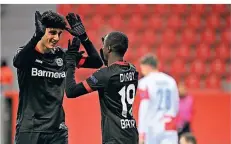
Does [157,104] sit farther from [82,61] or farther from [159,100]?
[82,61]

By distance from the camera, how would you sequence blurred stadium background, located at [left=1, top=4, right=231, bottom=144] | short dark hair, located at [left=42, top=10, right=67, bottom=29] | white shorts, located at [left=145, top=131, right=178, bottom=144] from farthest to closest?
1. blurred stadium background, located at [left=1, top=4, right=231, bottom=144]
2. white shorts, located at [left=145, top=131, right=178, bottom=144]
3. short dark hair, located at [left=42, top=10, right=67, bottom=29]

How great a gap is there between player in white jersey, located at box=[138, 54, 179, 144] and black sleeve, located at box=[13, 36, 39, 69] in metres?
3.13

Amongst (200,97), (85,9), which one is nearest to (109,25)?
(85,9)

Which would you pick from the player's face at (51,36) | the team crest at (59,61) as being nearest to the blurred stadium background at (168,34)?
the team crest at (59,61)

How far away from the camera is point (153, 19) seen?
14188 mm

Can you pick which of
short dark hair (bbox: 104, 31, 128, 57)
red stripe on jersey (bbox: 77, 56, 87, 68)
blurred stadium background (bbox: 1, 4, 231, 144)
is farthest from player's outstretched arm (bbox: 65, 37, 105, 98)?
blurred stadium background (bbox: 1, 4, 231, 144)

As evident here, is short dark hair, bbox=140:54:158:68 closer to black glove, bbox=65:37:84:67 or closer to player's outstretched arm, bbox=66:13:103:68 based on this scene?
player's outstretched arm, bbox=66:13:103:68

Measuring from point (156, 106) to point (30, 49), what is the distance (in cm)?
340

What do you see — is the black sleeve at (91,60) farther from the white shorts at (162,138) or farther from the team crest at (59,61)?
the white shorts at (162,138)

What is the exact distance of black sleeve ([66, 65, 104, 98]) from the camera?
4.69 m

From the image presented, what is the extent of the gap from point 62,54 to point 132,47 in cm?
896

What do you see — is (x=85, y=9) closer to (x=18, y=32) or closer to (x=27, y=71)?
(x=18, y=32)

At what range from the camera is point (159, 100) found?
7.87m

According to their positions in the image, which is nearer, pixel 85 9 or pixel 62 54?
pixel 62 54
